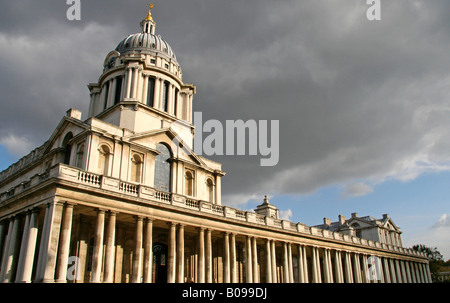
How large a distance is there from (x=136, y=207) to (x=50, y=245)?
6.19 metres

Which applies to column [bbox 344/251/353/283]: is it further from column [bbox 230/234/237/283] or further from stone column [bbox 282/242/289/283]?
column [bbox 230/234/237/283]

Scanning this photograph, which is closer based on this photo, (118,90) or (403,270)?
(118,90)

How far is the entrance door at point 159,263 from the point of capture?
2936 centimetres

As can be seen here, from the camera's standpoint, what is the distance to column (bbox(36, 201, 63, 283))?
19172 millimetres

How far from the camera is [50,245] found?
1970cm

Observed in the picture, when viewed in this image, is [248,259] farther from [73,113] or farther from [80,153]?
[73,113]

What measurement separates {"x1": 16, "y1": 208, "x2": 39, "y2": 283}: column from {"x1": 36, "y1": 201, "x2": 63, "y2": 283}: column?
0.98 metres

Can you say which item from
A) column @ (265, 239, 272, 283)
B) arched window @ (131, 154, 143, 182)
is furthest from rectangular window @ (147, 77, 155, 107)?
column @ (265, 239, 272, 283)

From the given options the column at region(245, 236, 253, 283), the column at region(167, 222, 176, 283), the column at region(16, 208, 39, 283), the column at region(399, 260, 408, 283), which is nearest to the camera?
the column at region(16, 208, 39, 283)

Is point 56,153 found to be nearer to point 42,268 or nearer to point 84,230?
Answer: point 84,230

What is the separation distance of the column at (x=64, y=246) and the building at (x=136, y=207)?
0.06 metres

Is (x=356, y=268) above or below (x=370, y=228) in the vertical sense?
below

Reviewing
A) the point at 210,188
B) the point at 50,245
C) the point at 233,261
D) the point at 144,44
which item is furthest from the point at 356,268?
the point at 144,44
